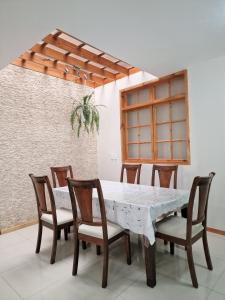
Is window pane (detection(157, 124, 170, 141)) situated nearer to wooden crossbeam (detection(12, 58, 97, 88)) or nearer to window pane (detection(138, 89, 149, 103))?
window pane (detection(138, 89, 149, 103))

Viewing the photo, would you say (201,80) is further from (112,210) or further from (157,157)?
(112,210)

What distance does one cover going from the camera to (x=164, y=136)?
3854 millimetres

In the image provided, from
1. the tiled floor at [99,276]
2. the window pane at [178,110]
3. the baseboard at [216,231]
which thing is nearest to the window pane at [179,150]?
the window pane at [178,110]

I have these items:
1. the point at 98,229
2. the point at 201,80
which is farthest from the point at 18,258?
the point at 201,80

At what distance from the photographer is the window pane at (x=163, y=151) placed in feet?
12.4

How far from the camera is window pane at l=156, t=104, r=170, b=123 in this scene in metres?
3.79

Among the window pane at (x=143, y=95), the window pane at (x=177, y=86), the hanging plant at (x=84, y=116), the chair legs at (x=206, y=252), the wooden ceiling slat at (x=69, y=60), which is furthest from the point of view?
the hanging plant at (x=84, y=116)

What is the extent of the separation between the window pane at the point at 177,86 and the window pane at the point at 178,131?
554 mm

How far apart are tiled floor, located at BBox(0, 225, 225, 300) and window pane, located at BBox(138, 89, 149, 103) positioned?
106 inches

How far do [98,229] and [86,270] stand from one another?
54 centimetres

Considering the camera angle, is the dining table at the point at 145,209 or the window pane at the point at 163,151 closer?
the dining table at the point at 145,209

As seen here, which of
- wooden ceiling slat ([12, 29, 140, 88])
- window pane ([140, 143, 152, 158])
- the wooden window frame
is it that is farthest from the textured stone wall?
window pane ([140, 143, 152, 158])

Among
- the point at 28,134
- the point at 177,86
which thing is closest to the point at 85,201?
the point at 28,134

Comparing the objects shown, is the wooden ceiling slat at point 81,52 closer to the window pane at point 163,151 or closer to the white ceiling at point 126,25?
the white ceiling at point 126,25
